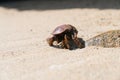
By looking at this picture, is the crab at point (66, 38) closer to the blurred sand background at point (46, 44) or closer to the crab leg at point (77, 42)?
the crab leg at point (77, 42)

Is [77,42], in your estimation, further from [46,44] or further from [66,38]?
[46,44]

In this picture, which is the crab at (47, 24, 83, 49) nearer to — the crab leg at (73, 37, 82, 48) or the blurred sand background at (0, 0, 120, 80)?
the crab leg at (73, 37, 82, 48)

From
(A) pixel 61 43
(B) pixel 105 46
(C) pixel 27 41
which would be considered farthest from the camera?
(C) pixel 27 41

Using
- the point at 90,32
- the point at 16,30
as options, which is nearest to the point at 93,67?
the point at 90,32

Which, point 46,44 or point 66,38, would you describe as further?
point 46,44

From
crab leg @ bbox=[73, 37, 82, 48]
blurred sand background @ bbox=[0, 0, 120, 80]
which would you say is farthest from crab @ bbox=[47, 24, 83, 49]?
blurred sand background @ bbox=[0, 0, 120, 80]

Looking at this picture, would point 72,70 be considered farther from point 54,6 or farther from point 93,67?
point 54,6

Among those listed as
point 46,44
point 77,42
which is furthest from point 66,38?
point 46,44

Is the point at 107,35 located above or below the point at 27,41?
above
